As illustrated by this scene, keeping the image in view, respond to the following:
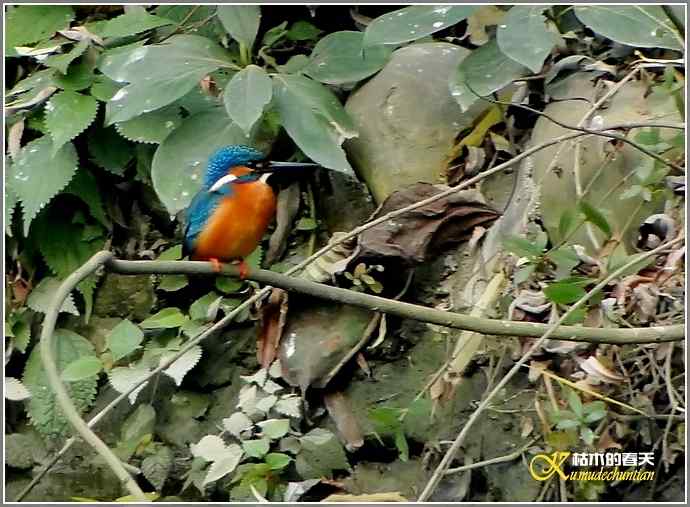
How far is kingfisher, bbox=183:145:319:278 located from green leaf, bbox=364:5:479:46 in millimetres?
423

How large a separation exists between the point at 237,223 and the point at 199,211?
14 cm

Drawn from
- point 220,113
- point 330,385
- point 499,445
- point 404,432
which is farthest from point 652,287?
point 220,113

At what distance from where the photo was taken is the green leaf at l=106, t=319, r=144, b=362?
2.95 meters

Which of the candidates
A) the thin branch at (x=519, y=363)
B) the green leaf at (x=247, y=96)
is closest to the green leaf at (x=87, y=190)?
the green leaf at (x=247, y=96)

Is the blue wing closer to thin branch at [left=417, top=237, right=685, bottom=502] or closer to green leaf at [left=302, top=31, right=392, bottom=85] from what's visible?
green leaf at [left=302, top=31, right=392, bottom=85]

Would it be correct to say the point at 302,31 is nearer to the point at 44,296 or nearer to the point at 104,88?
the point at 104,88

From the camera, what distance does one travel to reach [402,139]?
320cm

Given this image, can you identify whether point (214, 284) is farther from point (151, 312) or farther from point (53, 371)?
point (53, 371)

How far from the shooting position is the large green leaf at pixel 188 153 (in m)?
2.89

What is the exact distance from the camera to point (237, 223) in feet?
8.80

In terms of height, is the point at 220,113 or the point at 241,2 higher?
the point at 241,2

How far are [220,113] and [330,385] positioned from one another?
35.0 inches

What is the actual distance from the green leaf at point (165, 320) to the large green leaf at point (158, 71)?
65 centimetres

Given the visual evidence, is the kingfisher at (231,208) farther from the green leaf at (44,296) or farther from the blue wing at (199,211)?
the green leaf at (44,296)
